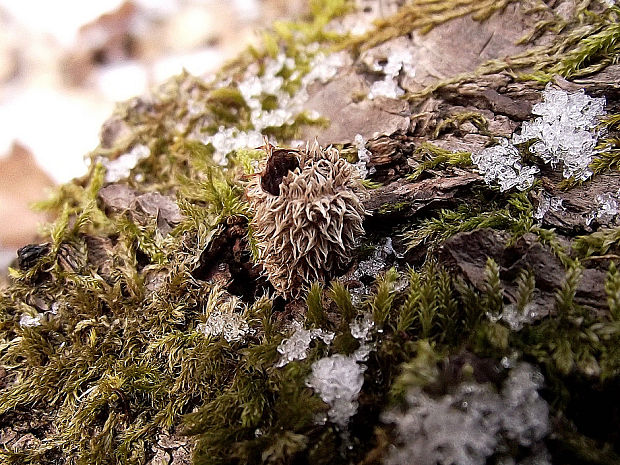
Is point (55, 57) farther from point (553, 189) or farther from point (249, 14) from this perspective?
point (553, 189)

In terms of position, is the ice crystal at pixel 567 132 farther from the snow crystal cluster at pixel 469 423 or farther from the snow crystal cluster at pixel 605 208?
the snow crystal cluster at pixel 469 423

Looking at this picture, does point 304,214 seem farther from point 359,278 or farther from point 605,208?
point 605,208

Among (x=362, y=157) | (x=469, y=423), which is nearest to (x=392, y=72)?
(x=362, y=157)

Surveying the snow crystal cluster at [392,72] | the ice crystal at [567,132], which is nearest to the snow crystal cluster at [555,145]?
the ice crystal at [567,132]

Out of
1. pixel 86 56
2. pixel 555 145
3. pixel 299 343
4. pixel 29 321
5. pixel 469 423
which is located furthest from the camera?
pixel 86 56

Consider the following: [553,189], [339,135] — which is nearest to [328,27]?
[339,135]
